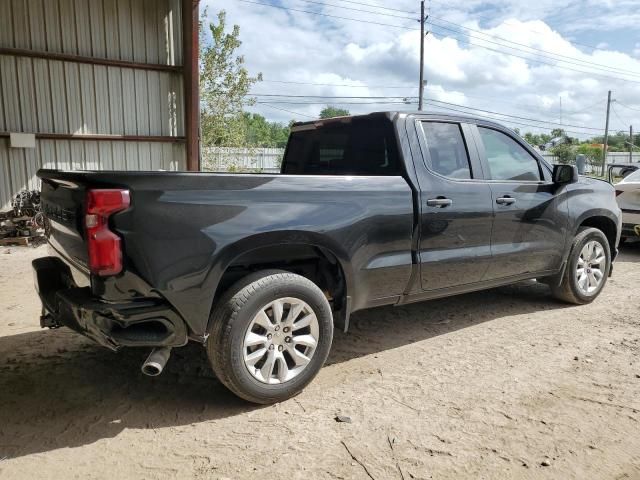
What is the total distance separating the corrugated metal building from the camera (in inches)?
374

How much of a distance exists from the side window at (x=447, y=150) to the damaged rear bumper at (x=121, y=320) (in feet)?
7.61

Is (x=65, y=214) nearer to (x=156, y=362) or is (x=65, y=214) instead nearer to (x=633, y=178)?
(x=156, y=362)

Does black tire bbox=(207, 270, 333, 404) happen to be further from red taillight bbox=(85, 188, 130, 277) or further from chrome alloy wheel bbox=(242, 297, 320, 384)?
red taillight bbox=(85, 188, 130, 277)

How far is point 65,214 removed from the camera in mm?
3195

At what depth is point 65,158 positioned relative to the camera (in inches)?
398

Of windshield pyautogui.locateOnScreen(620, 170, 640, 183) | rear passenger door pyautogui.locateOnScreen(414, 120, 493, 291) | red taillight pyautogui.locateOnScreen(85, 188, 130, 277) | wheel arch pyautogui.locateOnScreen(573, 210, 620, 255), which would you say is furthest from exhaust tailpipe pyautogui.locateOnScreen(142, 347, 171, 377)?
windshield pyautogui.locateOnScreen(620, 170, 640, 183)

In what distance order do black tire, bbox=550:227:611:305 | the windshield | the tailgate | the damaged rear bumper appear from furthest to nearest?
the windshield
black tire, bbox=550:227:611:305
the tailgate
the damaged rear bumper

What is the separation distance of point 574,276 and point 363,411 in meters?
3.21

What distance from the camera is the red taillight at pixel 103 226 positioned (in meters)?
2.72

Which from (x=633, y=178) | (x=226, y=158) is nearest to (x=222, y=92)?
(x=226, y=158)

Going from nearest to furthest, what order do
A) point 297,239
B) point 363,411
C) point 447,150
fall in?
point 363,411 → point 297,239 → point 447,150

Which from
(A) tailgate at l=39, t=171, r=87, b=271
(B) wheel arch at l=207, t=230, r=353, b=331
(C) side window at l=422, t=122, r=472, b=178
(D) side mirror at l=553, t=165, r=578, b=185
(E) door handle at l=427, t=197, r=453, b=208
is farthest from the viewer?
(D) side mirror at l=553, t=165, r=578, b=185

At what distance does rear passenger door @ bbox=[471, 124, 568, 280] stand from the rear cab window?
953mm

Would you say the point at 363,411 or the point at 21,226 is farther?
the point at 21,226
